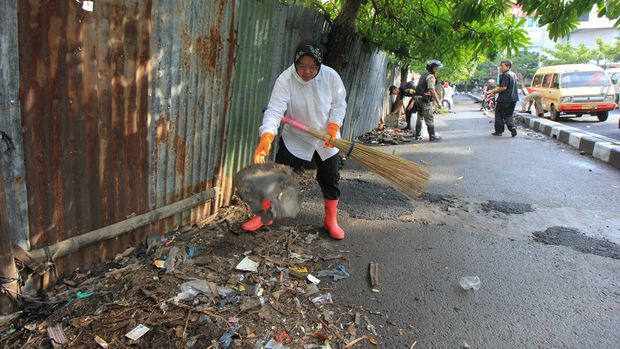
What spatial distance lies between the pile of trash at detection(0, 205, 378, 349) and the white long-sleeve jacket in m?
0.89

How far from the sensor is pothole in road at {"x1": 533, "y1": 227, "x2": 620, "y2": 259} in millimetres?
3719

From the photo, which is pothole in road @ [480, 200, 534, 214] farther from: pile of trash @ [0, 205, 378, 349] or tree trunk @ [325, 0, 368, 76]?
tree trunk @ [325, 0, 368, 76]

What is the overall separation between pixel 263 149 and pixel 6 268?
1.65 meters

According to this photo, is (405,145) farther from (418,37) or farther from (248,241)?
(248,241)

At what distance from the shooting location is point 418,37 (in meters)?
6.23

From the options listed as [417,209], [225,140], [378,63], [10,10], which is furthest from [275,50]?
[378,63]

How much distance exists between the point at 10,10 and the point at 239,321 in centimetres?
191

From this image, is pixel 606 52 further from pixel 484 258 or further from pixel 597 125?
pixel 484 258

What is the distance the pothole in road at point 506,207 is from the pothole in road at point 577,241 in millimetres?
552

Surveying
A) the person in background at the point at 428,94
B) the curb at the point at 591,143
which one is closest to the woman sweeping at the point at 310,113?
the curb at the point at 591,143

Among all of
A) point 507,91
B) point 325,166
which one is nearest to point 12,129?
point 325,166

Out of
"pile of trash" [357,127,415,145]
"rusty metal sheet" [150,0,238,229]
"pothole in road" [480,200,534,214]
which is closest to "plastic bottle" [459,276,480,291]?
"pothole in road" [480,200,534,214]

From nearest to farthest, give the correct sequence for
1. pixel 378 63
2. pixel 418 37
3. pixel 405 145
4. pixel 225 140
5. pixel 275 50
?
pixel 225 140, pixel 275 50, pixel 418 37, pixel 405 145, pixel 378 63

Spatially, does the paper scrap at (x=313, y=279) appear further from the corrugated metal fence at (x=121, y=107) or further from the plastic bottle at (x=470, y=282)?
the corrugated metal fence at (x=121, y=107)
